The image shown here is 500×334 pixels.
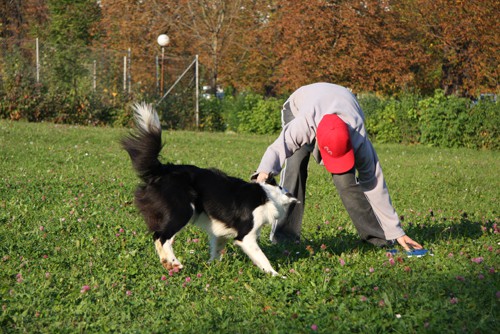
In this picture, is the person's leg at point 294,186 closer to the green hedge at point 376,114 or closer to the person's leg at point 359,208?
the person's leg at point 359,208

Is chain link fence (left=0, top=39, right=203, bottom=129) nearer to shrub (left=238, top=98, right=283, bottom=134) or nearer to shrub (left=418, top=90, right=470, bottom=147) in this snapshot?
shrub (left=238, top=98, right=283, bottom=134)

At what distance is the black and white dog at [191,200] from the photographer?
541 centimetres

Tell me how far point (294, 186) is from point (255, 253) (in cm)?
114

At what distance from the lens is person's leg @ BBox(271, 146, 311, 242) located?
638 cm

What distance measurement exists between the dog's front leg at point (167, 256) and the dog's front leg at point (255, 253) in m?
0.57

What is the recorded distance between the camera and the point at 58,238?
6.35 meters

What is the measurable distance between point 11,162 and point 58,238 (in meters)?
5.57

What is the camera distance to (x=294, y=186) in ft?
21.0

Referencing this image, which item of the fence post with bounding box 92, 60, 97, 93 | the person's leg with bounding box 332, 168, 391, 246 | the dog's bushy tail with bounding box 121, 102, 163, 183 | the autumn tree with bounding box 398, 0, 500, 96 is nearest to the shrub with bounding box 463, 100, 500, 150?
the autumn tree with bounding box 398, 0, 500, 96

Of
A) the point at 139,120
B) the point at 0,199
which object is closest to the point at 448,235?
the point at 139,120

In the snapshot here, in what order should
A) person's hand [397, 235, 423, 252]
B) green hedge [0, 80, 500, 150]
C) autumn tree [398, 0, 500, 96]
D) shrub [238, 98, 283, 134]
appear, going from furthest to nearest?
autumn tree [398, 0, 500, 96]
shrub [238, 98, 283, 134]
green hedge [0, 80, 500, 150]
person's hand [397, 235, 423, 252]

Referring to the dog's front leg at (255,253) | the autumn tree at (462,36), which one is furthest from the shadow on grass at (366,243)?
the autumn tree at (462,36)

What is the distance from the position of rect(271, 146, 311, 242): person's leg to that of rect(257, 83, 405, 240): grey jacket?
45 cm

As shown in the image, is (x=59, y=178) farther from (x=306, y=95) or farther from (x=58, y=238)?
(x=306, y=95)
